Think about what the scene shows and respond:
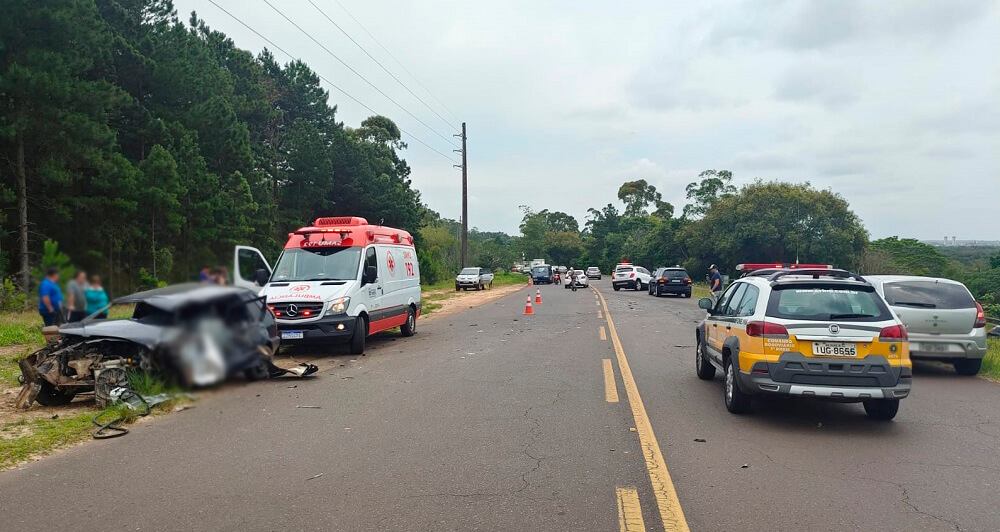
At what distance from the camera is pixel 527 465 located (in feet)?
19.0

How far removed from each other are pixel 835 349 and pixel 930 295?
16.9 feet

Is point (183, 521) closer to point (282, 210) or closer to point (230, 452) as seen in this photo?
point (230, 452)

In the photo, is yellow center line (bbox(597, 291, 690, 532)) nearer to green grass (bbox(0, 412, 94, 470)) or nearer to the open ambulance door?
the open ambulance door

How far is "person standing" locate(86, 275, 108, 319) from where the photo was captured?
123 cm

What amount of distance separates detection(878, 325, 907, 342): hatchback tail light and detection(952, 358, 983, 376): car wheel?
521cm

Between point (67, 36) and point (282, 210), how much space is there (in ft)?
5.24

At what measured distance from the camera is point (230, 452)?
20.6 feet

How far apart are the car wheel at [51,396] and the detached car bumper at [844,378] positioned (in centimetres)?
825

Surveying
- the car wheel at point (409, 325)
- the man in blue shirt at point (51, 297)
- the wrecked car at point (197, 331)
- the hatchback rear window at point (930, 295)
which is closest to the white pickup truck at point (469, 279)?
the car wheel at point (409, 325)

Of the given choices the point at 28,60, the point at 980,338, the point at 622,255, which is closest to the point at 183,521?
the point at 28,60

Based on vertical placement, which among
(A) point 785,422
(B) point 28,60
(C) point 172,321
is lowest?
(A) point 785,422

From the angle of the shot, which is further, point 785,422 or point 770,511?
point 785,422

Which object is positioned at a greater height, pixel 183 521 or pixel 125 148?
pixel 125 148

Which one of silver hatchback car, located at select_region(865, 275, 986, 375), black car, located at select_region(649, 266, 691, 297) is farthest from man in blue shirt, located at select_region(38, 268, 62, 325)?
black car, located at select_region(649, 266, 691, 297)
